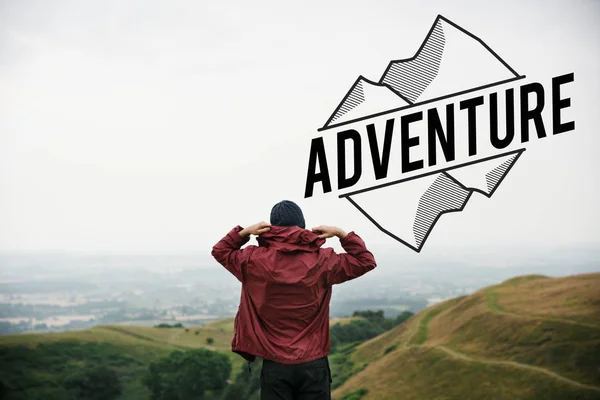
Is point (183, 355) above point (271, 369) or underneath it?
underneath

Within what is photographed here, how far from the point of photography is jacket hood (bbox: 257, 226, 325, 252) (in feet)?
8.32

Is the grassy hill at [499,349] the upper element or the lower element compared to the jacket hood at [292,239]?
lower

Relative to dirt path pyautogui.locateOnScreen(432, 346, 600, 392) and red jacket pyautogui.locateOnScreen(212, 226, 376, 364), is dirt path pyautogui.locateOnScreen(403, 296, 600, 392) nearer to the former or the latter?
dirt path pyautogui.locateOnScreen(432, 346, 600, 392)

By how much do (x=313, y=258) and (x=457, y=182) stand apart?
2.71 metres

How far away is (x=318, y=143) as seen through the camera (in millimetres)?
3574

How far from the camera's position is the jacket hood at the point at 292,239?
254 centimetres

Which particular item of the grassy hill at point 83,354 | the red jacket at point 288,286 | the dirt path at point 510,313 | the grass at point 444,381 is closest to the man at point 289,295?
the red jacket at point 288,286

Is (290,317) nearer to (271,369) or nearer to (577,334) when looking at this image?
(271,369)

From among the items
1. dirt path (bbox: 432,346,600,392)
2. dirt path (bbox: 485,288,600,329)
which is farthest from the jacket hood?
dirt path (bbox: 485,288,600,329)

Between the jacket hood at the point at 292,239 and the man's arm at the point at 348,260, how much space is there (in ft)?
0.17

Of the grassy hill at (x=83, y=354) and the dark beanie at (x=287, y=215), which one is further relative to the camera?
the grassy hill at (x=83, y=354)

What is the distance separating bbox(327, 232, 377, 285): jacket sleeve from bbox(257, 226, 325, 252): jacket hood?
110 millimetres

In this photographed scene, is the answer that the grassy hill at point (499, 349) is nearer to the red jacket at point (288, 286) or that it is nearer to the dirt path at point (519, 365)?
the dirt path at point (519, 365)

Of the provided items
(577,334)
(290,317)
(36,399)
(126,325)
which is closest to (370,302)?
(577,334)
